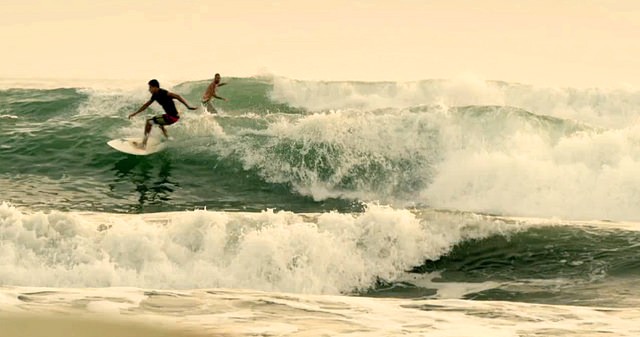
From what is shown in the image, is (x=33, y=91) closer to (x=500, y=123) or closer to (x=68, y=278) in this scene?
(x=500, y=123)

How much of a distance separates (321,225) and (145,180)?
7256 mm

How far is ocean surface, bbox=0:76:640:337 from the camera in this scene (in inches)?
317

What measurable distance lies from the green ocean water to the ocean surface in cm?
4

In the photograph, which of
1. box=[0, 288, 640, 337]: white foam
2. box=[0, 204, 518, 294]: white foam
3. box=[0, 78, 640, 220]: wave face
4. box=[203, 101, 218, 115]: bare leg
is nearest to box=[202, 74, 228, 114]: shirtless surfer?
box=[203, 101, 218, 115]: bare leg

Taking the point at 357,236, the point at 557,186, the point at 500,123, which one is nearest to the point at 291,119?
the point at 500,123

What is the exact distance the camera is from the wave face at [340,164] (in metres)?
18.1

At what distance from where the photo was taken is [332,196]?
18.8 m

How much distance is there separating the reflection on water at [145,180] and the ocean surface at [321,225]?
0.19 feet

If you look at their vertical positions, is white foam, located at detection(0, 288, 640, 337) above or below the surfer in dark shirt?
below

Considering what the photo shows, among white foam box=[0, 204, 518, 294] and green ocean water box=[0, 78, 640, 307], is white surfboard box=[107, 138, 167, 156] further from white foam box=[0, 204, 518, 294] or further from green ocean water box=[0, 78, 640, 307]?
white foam box=[0, 204, 518, 294]

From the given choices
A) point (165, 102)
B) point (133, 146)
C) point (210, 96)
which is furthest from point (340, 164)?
point (210, 96)

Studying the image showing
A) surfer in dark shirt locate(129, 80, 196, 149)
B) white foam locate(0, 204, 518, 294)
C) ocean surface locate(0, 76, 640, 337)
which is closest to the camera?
ocean surface locate(0, 76, 640, 337)

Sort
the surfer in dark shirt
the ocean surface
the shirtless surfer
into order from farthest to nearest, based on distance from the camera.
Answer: the shirtless surfer < the surfer in dark shirt < the ocean surface

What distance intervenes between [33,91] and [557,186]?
2162 cm
